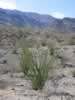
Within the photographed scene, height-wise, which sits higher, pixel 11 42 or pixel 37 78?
pixel 37 78

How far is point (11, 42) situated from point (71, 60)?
16.6 meters

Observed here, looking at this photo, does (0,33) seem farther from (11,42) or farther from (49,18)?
(49,18)

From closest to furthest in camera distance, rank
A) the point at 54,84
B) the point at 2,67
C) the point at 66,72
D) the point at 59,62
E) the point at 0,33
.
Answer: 1. the point at 54,84
2. the point at 66,72
3. the point at 2,67
4. the point at 59,62
5. the point at 0,33

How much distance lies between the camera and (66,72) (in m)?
11.5

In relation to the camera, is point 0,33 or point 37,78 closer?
point 37,78

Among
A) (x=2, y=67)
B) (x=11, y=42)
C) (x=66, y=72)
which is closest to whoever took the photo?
(x=66, y=72)

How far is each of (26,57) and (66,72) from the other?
167 cm

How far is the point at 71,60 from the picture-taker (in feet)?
52.1

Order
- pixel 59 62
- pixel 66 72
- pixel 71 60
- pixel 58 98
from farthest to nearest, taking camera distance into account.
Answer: pixel 71 60, pixel 59 62, pixel 66 72, pixel 58 98

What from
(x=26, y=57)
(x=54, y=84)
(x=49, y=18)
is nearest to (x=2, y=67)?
(x=26, y=57)

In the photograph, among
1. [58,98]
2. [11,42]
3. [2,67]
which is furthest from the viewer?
[11,42]

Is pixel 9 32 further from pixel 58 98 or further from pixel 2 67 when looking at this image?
pixel 58 98

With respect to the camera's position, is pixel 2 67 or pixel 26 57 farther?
pixel 2 67

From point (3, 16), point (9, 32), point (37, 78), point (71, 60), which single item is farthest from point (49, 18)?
point (37, 78)
